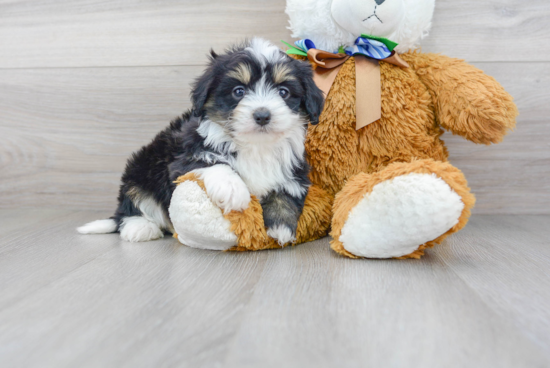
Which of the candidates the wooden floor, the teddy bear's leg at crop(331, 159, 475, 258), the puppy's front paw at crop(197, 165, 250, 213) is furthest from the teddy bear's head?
the wooden floor

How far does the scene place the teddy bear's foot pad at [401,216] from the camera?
130 centimetres

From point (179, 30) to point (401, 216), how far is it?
1505mm

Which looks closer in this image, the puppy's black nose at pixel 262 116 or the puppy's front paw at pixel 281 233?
the puppy's black nose at pixel 262 116

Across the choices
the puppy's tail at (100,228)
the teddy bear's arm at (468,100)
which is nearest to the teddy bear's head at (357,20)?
the teddy bear's arm at (468,100)

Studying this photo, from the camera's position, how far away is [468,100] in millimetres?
1614

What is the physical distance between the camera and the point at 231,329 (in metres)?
0.94

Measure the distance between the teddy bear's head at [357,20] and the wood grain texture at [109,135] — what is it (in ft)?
2.10

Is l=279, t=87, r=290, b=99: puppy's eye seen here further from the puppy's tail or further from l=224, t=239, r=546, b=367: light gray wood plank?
the puppy's tail

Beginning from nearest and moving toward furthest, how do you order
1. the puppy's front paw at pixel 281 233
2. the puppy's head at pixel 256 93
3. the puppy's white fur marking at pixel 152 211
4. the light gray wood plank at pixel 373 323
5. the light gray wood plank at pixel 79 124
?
the light gray wood plank at pixel 373 323 → the puppy's head at pixel 256 93 → the puppy's front paw at pixel 281 233 → the puppy's white fur marking at pixel 152 211 → the light gray wood plank at pixel 79 124

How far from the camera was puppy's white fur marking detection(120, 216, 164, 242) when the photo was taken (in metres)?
1.76

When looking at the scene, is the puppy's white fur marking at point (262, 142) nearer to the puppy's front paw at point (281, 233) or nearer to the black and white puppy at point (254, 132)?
the black and white puppy at point (254, 132)

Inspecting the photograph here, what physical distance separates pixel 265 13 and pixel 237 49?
2.33ft

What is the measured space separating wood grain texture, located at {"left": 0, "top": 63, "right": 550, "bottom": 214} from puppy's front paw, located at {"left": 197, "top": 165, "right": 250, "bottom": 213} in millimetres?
925

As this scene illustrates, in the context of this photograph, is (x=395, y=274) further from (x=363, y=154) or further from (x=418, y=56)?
(x=418, y=56)
